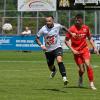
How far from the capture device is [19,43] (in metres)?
42.3

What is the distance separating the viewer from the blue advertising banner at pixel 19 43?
4194 cm

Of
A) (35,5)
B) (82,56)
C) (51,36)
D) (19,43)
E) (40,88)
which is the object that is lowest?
(40,88)

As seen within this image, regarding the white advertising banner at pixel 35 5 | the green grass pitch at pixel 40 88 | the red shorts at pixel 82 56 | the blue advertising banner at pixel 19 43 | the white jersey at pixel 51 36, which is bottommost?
the green grass pitch at pixel 40 88

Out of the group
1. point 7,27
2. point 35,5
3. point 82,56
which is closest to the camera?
point 82,56

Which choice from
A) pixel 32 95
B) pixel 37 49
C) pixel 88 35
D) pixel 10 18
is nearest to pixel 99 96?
pixel 32 95

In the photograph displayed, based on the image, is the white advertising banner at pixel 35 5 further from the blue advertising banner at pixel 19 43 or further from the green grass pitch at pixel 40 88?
the green grass pitch at pixel 40 88

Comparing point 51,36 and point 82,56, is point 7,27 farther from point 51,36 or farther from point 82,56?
point 82,56

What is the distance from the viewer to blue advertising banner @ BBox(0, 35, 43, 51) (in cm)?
4194

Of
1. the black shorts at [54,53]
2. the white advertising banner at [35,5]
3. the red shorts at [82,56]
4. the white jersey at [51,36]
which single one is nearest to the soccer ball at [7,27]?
the white advertising banner at [35,5]

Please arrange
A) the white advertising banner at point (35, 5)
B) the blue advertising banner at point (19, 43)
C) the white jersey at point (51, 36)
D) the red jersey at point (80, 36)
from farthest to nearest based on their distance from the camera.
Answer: the white advertising banner at point (35, 5) → the blue advertising banner at point (19, 43) → the white jersey at point (51, 36) → the red jersey at point (80, 36)

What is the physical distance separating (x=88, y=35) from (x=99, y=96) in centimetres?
262

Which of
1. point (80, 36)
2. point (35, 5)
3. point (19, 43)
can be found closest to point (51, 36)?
point (80, 36)

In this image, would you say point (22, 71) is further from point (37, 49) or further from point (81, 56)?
point (37, 49)

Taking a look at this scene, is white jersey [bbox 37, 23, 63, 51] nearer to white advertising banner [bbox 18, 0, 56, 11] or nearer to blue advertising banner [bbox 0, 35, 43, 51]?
blue advertising banner [bbox 0, 35, 43, 51]
